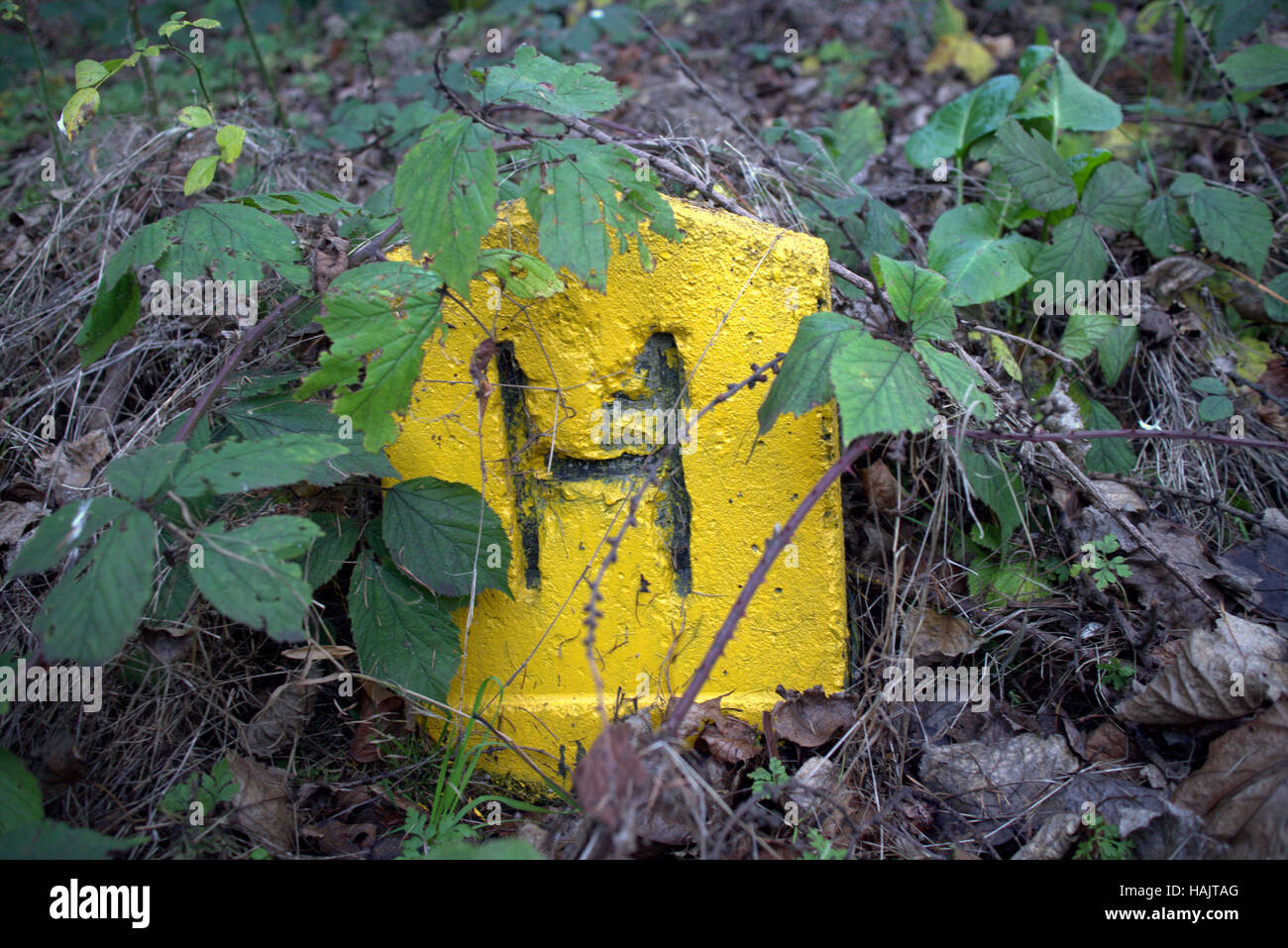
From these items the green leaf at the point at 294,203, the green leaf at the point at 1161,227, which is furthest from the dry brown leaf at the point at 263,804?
the green leaf at the point at 1161,227

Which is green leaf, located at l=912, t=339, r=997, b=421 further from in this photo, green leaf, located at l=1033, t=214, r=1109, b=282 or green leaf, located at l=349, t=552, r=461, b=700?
green leaf, located at l=349, t=552, r=461, b=700

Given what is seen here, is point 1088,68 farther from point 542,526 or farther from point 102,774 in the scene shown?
point 102,774

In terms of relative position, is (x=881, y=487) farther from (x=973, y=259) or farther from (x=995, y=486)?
(x=973, y=259)

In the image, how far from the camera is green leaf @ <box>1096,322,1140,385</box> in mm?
2137

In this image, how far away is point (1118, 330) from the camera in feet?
7.07

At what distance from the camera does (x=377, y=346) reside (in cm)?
146

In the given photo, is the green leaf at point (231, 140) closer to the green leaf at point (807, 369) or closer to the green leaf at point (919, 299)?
the green leaf at point (807, 369)

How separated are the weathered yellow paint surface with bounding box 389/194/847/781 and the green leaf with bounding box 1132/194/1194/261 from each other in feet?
3.69

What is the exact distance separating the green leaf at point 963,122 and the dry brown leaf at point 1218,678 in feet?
5.21

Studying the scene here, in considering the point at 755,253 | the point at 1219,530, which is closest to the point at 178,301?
the point at 755,253

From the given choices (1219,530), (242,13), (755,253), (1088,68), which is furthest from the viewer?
(1088,68)

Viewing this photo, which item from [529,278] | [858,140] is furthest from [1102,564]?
[858,140]

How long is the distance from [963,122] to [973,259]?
2.35 ft
